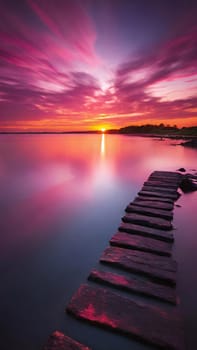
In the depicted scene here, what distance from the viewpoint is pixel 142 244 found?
455cm

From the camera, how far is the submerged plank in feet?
16.1

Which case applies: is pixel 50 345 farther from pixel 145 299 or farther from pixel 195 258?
pixel 195 258

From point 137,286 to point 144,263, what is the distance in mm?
614

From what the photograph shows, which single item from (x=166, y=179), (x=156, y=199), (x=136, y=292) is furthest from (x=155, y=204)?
(x=166, y=179)

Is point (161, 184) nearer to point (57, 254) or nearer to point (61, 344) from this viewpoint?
point (57, 254)

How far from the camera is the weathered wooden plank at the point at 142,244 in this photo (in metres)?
4.36

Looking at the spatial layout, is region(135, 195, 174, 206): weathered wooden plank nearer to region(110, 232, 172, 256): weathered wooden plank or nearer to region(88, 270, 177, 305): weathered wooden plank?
region(110, 232, 172, 256): weathered wooden plank

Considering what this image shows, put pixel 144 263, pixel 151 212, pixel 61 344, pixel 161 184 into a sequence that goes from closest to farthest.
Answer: pixel 61 344
pixel 144 263
pixel 151 212
pixel 161 184

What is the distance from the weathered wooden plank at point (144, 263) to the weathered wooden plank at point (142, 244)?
166 mm

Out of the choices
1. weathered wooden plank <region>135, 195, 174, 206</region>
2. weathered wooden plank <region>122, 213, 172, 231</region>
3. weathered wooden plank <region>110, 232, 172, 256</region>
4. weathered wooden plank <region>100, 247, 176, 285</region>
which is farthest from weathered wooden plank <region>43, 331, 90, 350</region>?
weathered wooden plank <region>135, 195, 174, 206</region>

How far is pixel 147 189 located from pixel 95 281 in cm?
607

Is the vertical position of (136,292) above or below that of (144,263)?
below

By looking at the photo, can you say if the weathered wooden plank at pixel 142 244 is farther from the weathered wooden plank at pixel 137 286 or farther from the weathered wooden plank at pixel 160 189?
the weathered wooden plank at pixel 160 189

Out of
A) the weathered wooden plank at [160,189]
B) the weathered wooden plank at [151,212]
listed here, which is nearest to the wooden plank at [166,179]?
the weathered wooden plank at [160,189]
